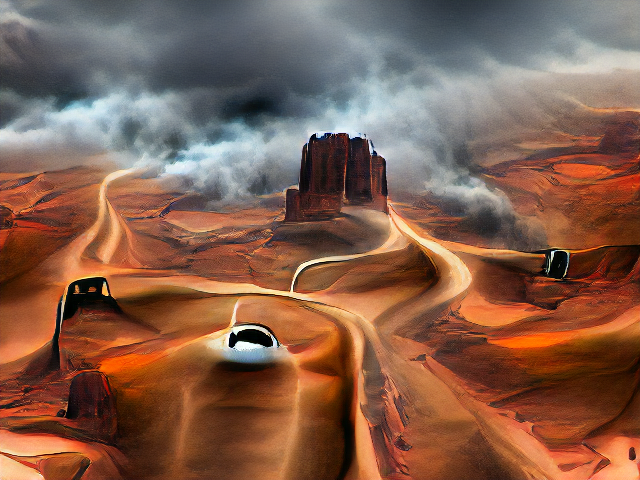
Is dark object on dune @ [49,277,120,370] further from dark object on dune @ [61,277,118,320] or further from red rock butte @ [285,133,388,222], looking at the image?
red rock butte @ [285,133,388,222]

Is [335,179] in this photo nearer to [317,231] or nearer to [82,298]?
[317,231]

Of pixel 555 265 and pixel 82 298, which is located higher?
pixel 555 265

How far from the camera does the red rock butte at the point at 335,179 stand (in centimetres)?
216

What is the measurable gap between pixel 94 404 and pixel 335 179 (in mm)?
1454

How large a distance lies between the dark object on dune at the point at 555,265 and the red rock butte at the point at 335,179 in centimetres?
78

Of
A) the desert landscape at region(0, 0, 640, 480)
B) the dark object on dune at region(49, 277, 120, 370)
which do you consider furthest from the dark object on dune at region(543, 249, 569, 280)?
the dark object on dune at region(49, 277, 120, 370)

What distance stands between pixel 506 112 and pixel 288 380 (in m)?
1.59

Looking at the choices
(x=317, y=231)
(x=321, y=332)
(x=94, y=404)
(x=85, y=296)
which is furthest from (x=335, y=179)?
(x=94, y=404)

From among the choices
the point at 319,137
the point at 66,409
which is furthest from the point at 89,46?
the point at 66,409

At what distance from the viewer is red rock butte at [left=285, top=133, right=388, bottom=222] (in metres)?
2.16

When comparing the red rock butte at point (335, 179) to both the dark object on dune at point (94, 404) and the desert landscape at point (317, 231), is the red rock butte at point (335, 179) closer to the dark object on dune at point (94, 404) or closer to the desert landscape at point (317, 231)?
the desert landscape at point (317, 231)

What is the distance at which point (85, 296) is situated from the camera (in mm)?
2139

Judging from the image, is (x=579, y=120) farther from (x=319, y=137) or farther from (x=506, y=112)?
(x=319, y=137)

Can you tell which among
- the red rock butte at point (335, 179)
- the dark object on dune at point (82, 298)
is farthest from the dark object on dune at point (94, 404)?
the red rock butte at point (335, 179)
